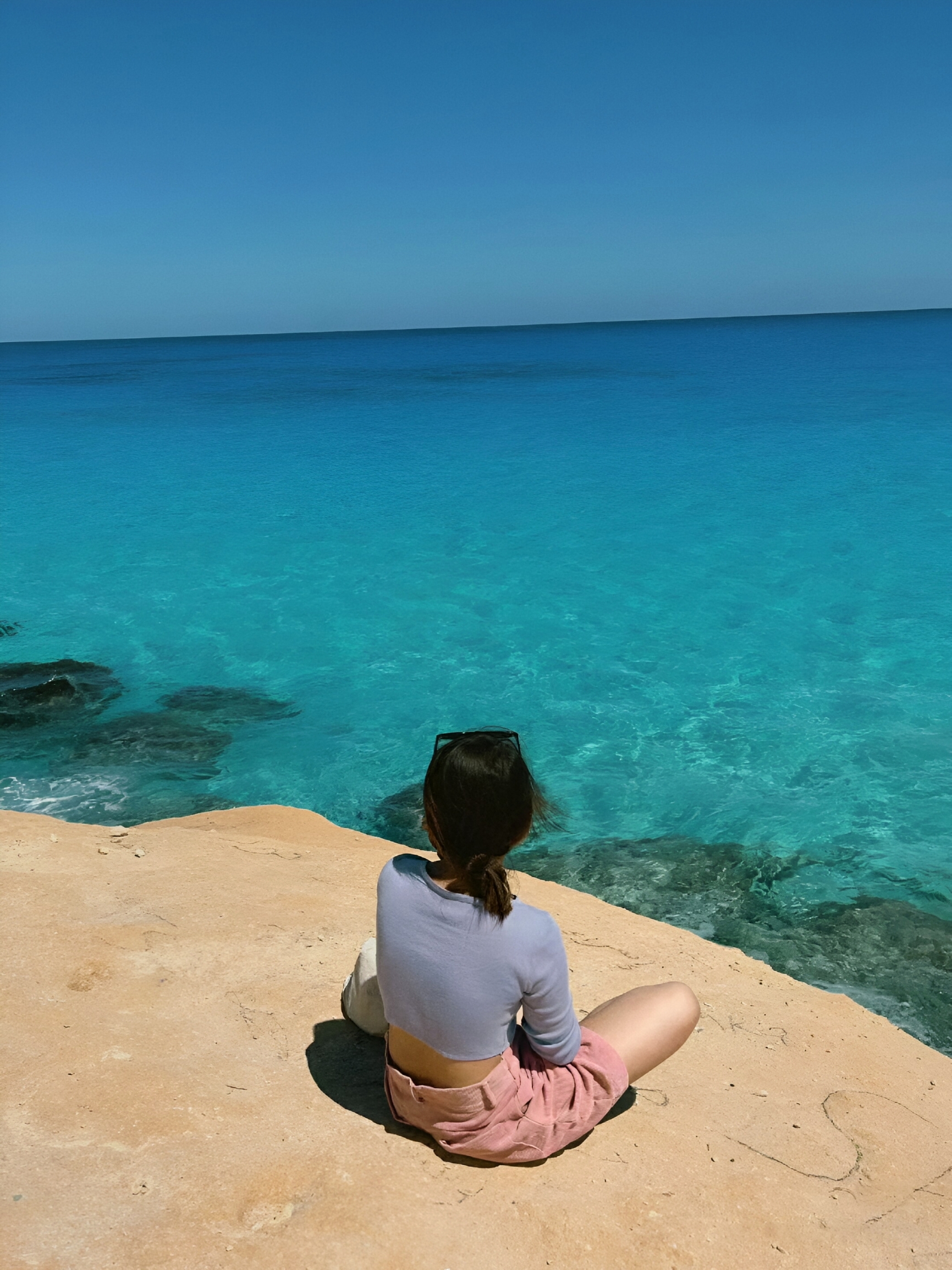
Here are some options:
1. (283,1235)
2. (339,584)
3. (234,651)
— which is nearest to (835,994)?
(283,1235)

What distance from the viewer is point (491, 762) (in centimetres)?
248

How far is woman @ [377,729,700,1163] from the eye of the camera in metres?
2.52

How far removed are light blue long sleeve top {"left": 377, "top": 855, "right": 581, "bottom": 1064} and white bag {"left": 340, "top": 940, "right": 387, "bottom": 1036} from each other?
59 cm

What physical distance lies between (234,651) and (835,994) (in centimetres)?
900

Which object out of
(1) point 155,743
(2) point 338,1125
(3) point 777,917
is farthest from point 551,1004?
(1) point 155,743

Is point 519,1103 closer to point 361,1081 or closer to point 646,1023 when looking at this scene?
point 646,1023

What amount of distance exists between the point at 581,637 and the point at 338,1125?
33.6 ft

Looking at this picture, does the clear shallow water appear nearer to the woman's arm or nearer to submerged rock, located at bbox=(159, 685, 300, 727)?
submerged rock, located at bbox=(159, 685, 300, 727)

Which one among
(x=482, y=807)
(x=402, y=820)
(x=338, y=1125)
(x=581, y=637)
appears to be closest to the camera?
(x=482, y=807)

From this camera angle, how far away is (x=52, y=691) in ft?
33.4

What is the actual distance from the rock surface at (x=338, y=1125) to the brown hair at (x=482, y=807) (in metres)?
0.91

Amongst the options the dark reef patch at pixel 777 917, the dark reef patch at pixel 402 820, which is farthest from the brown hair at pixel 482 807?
the dark reef patch at pixel 402 820

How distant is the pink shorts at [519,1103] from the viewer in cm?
276

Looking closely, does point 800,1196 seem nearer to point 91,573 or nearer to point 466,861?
point 466,861
